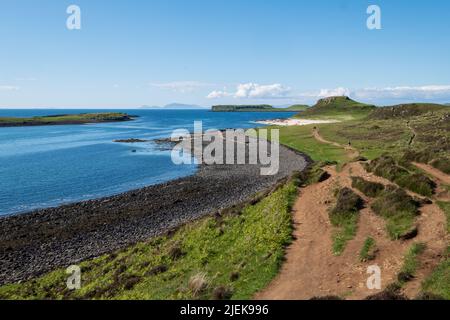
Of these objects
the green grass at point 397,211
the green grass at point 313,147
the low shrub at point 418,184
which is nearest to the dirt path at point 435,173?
the low shrub at point 418,184

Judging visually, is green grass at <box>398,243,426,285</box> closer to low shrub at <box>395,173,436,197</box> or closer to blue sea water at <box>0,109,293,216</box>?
low shrub at <box>395,173,436,197</box>

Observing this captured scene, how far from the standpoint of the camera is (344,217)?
27.0 metres

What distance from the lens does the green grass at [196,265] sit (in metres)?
19.6

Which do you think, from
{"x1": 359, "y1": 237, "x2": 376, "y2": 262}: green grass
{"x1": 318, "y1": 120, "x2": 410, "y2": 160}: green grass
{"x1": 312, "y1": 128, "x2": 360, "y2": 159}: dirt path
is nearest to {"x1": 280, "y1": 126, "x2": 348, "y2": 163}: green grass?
Answer: {"x1": 312, "y1": 128, "x2": 360, "y2": 159}: dirt path

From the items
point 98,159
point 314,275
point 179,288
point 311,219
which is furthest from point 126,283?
point 98,159

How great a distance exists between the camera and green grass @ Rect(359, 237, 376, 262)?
20808 millimetres

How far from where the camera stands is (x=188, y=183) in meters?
64.7

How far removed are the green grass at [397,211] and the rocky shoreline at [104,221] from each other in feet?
60.1

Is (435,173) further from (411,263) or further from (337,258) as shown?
(337,258)

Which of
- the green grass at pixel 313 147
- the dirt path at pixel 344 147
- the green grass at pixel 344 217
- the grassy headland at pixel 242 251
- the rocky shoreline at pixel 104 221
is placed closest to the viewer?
the grassy headland at pixel 242 251

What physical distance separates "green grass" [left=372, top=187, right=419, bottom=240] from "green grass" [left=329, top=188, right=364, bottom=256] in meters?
1.52

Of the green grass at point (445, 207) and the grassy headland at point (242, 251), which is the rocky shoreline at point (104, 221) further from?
the green grass at point (445, 207)

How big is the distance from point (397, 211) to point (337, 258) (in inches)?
302

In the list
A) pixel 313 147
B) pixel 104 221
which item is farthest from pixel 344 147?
pixel 104 221
